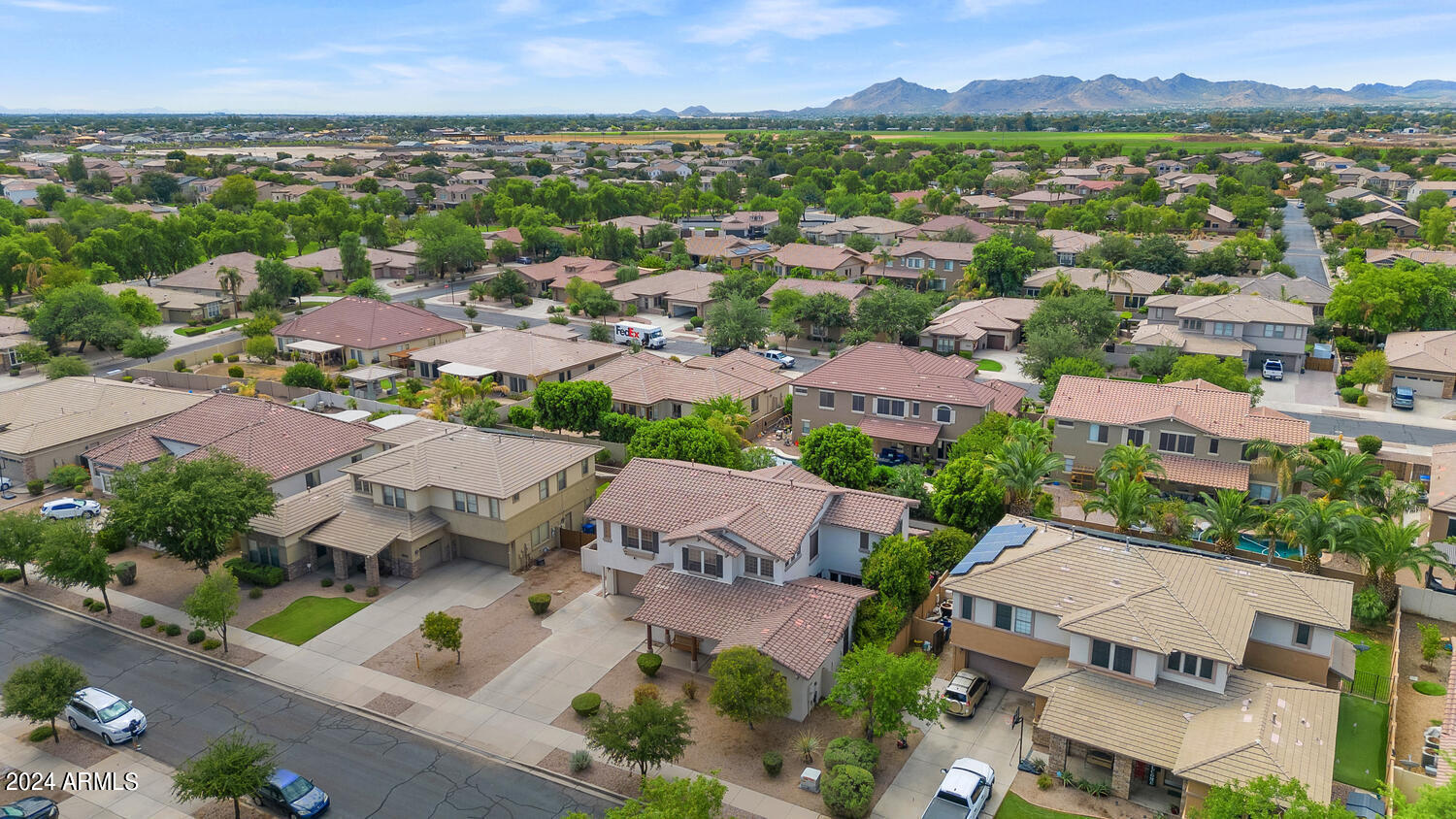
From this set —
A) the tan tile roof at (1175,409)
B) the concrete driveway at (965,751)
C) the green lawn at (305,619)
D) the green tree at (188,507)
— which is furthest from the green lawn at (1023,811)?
the green tree at (188,507)

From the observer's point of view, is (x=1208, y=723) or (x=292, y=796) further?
(x=1208, y=723)

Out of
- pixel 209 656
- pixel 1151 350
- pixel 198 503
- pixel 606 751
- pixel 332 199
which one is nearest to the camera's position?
pixel 606 751

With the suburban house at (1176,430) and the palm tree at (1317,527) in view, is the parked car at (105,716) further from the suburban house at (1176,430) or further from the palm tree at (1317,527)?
the palm tree at (1317,527)

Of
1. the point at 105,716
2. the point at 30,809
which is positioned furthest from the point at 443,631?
the point at 30,809

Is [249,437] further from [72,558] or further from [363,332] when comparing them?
[363,332]

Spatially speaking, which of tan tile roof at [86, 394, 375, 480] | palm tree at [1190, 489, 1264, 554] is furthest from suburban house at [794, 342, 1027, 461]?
tan tile roof at [86, 394, 375, 480]

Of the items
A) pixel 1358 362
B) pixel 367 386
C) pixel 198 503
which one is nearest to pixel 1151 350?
pixel 1358 362

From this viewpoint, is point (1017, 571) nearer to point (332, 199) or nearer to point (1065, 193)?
point (332, 199)
